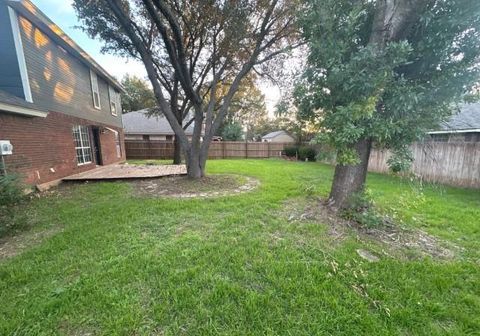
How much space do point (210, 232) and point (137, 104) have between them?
30.4m

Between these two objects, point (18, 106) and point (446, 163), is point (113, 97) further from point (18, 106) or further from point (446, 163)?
point (446, 163)

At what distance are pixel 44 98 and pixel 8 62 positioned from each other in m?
1.19

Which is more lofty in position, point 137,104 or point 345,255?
point 137,104

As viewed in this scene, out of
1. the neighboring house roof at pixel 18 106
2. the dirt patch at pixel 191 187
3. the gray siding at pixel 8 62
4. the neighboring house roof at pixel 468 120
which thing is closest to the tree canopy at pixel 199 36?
the dirt patch at pixel 191 187

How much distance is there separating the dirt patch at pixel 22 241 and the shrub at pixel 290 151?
16256mm

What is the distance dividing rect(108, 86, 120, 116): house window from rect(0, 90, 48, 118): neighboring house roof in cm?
652

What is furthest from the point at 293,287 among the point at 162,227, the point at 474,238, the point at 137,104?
the point at 137,104

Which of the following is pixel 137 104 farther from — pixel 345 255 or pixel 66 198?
pixel 345 255

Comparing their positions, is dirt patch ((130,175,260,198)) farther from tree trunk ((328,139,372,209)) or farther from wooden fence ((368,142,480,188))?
wooden fence ((368,142,480,188))

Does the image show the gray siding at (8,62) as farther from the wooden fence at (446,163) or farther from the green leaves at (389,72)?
the wooden fence at (446,163)

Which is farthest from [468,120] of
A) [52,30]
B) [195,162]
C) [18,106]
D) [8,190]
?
[52,30]

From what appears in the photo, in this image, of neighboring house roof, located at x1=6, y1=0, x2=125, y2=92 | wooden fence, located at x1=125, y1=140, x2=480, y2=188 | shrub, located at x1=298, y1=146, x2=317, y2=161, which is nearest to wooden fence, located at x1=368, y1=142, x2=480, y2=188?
wooden fence, located at x1=125, y1=140, x2=480, y2=188

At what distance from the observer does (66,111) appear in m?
8.23

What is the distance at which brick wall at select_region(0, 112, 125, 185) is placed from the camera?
5807mm
